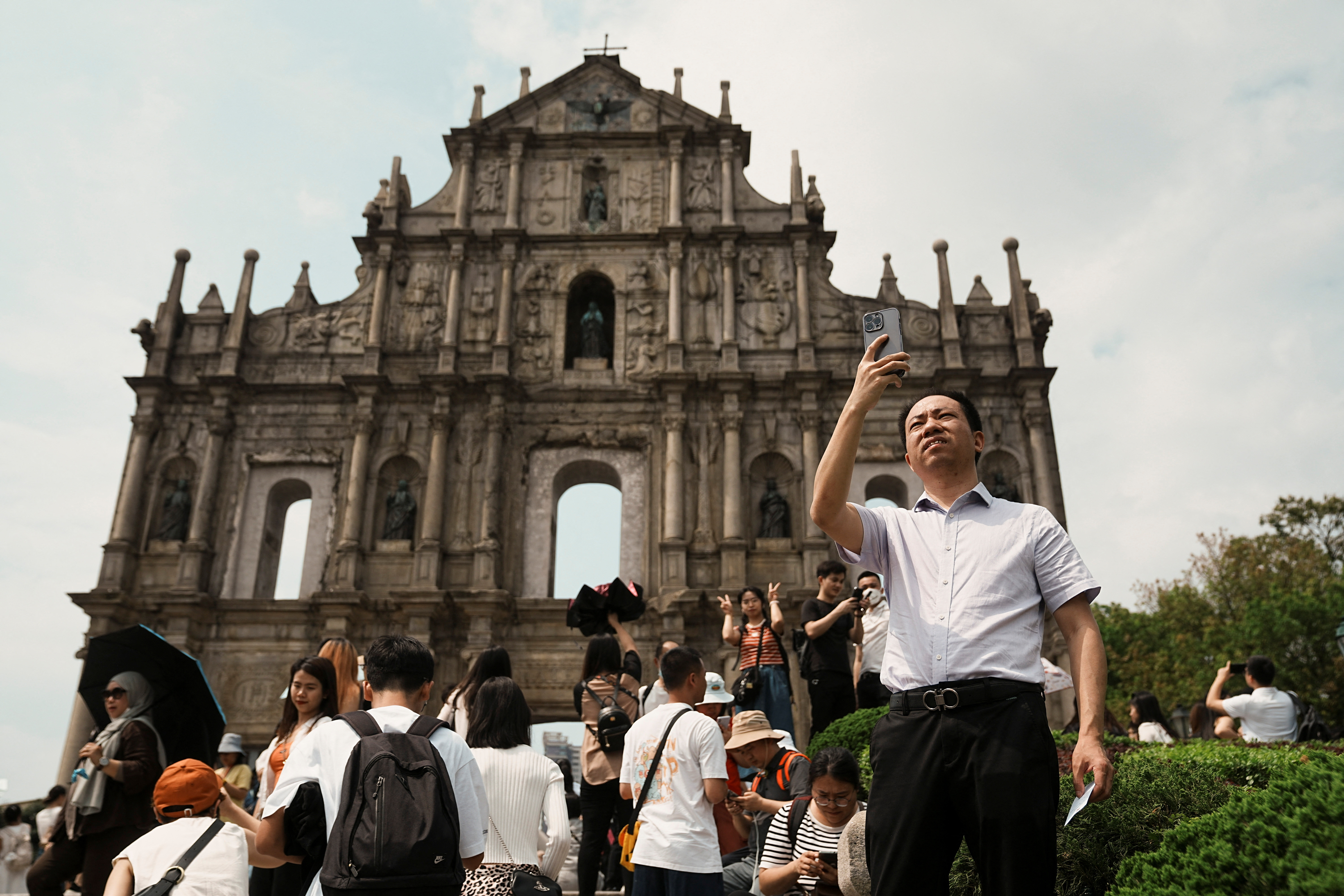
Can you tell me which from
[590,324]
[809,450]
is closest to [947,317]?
[809,450]

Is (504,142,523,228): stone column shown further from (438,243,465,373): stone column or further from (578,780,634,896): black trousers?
(578,780,634,896): black trousers

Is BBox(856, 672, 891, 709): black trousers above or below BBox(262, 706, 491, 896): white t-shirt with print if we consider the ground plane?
above

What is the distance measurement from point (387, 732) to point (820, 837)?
2608 millimetres

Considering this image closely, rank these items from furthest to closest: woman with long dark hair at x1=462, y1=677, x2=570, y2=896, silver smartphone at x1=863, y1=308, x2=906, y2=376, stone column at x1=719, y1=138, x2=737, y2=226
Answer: stone column at x1=719, y1=138, x2=737, y2=226 → woman with long dark hair at x1=462, y1=677, x2=570, y2=896 → silver smartphone at x1=863, y1=308, x2=906, y2=376

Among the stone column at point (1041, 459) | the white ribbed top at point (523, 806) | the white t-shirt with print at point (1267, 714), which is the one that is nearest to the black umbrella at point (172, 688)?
the white ribbed top at point (523, 806)

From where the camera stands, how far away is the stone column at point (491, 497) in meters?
17.7

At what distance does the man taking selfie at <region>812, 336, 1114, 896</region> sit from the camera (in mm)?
Result: 2838

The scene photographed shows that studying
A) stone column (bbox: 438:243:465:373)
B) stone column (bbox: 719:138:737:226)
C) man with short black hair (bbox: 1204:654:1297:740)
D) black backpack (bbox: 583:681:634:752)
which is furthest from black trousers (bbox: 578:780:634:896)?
stone column (bbox: 719:138:737:226)

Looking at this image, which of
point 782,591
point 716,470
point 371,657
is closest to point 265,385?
point 716,470

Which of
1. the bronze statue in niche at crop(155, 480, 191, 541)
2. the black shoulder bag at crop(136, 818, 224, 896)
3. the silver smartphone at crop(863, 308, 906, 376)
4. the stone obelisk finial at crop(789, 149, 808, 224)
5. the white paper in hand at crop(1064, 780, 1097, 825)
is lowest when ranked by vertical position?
the black shoulder bag at crop(136, 818, 224, 896)

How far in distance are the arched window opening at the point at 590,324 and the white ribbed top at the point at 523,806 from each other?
1557 centimetres

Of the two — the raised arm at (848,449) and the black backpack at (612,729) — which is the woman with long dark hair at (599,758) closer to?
the black backpack at (612,729)

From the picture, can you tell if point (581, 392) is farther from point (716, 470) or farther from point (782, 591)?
point (782, 591)

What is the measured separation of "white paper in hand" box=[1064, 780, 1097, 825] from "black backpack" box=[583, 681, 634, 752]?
4.00 m
